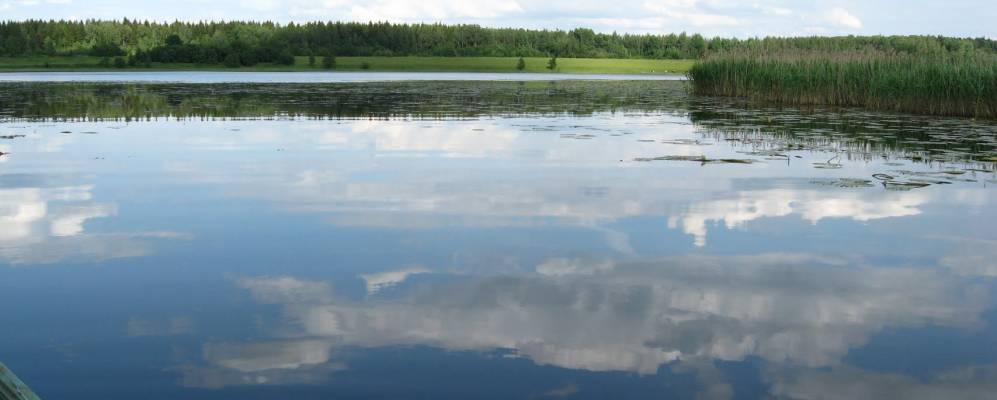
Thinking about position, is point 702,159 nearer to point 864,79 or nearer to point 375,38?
point 864,79

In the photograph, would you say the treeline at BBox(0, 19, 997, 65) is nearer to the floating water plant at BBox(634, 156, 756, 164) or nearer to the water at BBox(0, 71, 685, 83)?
the water at BBox(0, 71, 685, 83)

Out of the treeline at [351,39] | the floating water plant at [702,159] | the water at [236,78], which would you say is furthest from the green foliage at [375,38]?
the floating water plant at [702,159]

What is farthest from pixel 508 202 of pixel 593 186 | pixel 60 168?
pixel 60 168

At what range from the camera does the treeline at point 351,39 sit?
10350 cm

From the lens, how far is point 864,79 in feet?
67.4

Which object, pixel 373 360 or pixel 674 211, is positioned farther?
pixel 674 211

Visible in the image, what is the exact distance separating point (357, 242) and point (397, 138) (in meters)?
7.68

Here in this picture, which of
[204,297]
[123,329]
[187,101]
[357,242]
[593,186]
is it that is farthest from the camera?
[187,101]

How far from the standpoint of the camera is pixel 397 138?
1349cm

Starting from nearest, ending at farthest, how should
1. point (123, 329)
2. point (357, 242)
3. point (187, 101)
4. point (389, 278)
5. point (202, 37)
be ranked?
point (123, 329)
point (389, 278)
point (357, 242)
point (187, 101)
point (202, 37)

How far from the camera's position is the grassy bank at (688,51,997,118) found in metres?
17.1

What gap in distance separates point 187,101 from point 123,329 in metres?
21.6

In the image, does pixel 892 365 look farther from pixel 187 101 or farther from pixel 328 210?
pixel 187 101

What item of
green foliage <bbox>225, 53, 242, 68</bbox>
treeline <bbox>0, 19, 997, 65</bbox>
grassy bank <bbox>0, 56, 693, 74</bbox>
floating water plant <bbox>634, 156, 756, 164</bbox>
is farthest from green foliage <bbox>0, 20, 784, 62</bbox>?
floating water plant <bbox>634, 156, 756, 164</bbox>
